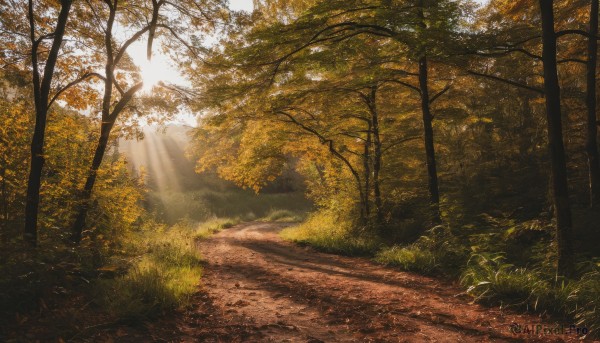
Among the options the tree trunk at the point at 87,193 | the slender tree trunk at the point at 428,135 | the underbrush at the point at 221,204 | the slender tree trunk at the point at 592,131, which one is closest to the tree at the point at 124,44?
the tree trunk at the point at 87,193

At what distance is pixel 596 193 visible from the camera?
8.64 meters

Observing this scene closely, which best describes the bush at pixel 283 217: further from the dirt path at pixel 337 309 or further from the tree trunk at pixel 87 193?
the tree trunk at pixel 87 193

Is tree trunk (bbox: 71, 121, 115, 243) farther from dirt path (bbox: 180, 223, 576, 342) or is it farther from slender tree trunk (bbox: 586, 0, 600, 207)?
slender tree trunk (bbox: 586, 0, 600, 207)

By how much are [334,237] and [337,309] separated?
22.0 ft

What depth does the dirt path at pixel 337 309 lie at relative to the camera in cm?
448

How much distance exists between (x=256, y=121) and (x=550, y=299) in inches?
382

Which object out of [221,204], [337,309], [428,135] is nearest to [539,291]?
[337,309]

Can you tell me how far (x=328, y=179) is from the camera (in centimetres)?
1491

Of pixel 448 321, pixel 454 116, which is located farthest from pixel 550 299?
pixel 454 116

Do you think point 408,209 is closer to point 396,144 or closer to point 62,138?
point 396,144

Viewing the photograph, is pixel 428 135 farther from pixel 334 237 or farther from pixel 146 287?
pixel 146 287

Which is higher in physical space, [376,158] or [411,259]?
[376,158]

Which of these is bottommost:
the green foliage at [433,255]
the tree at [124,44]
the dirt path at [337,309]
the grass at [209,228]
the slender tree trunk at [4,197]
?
the grass at [209,228]

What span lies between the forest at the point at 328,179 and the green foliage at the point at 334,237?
0.29 feet
